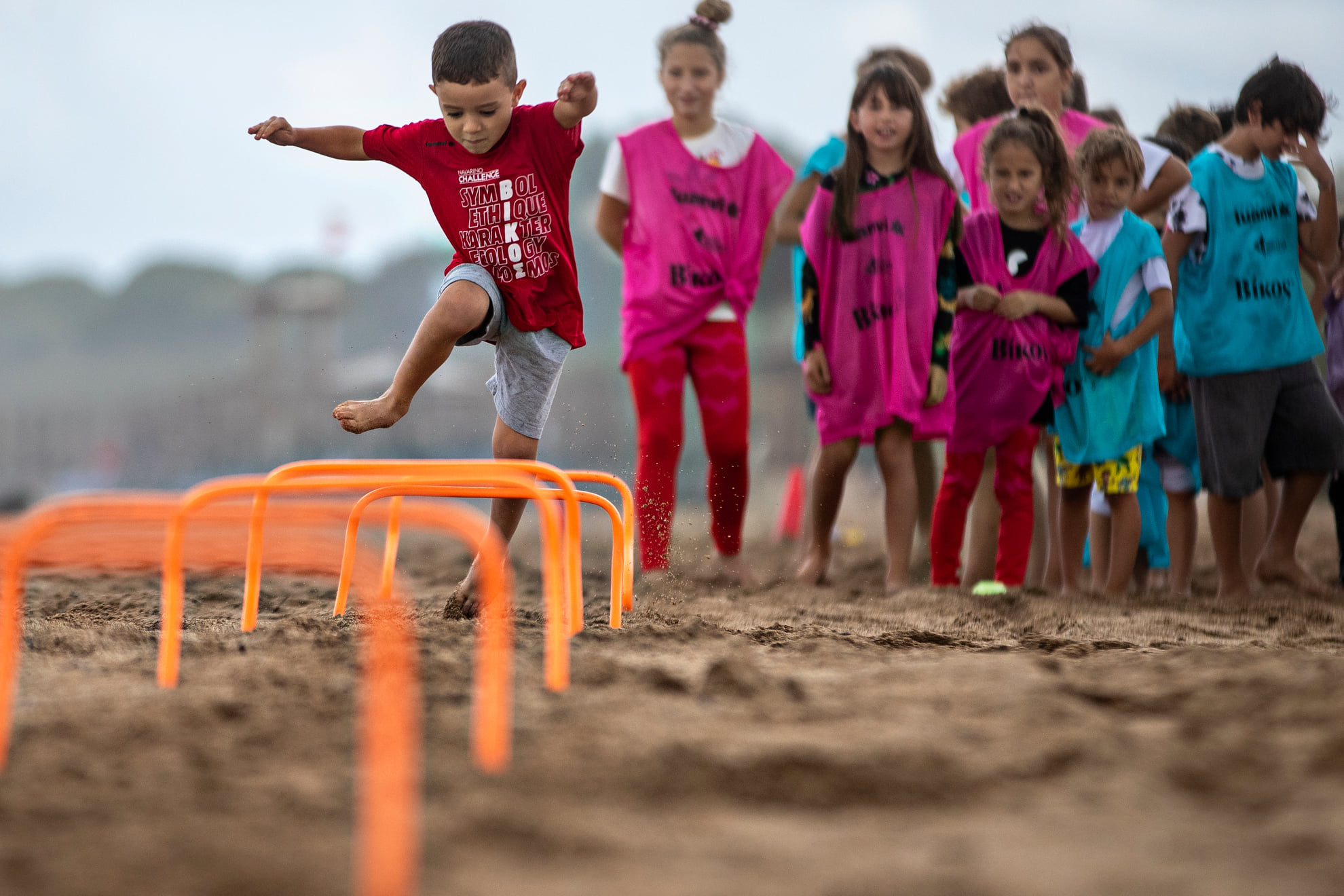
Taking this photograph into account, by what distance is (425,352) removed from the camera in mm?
2906

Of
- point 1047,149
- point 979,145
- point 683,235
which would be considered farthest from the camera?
point 979,145

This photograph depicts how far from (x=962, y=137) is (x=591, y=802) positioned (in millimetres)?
3622

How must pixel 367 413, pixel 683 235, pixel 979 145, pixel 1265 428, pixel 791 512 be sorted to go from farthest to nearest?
pixel 791 512 → pixel 979 145 → pixel 683 235 → pixel 1265 428 → pixel 367 413

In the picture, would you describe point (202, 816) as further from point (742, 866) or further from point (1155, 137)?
point (1155, 137)

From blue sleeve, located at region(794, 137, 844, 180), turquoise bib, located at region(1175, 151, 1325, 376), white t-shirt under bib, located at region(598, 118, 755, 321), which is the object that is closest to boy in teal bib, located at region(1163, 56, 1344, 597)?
turquoise bib, located at region(1175, 151, 1325, 376)

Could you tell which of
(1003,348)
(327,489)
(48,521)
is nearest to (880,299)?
(1003,348)

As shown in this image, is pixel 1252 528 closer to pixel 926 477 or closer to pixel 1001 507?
pixel 1001 507

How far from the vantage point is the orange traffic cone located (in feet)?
24.1

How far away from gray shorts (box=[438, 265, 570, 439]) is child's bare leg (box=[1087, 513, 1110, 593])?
2121 millimetres

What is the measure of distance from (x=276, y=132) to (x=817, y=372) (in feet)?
6.18

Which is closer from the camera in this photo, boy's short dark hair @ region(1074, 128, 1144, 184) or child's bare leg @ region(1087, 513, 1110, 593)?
boy's short dark hair @ region(1074, 128, 1144, 184)

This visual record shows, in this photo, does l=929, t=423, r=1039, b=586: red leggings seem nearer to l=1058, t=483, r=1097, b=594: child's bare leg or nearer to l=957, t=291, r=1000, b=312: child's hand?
A: l=1058, t=483, r=1097, b=594: child's bare leg

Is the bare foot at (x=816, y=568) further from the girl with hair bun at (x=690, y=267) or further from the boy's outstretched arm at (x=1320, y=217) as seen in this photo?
the boy's outstretched arm at (x=1320, y=217)

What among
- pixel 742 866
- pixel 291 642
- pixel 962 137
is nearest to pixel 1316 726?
pixel 742 866
